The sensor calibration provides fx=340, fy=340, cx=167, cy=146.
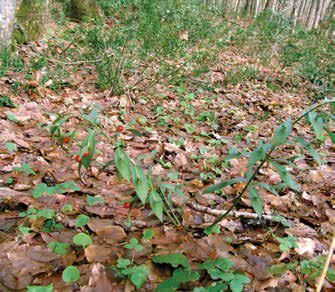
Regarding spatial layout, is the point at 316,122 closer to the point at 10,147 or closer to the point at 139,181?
the point at 139,181

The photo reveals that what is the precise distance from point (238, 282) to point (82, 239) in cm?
64

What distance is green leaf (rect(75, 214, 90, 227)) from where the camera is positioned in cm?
152

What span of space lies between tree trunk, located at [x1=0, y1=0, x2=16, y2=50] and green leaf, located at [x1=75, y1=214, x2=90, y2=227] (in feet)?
7.50

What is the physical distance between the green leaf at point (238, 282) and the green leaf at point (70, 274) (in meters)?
0.56

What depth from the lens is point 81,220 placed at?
1.53 m

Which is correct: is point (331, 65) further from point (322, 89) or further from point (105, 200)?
point (105, 200)

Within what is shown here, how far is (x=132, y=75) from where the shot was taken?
4113mm

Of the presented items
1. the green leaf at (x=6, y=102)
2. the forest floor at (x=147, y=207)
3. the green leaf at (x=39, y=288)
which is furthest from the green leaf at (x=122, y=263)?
the green leaf at (x=6, y=102)

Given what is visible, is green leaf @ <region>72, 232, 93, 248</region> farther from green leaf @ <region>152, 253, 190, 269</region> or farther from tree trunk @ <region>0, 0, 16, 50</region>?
tree trunk @ <region>0, 0, 16, 50</region>

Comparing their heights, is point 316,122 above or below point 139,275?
above

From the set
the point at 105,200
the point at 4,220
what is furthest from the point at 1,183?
the point at 105,200

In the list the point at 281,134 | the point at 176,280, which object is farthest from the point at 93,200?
the point at 281,134

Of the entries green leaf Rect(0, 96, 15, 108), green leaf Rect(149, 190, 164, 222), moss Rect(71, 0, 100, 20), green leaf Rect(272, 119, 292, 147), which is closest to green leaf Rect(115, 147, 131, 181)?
green leaf Rect(149, 190, 164, 222)

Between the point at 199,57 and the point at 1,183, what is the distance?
2.83 metres
